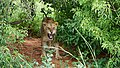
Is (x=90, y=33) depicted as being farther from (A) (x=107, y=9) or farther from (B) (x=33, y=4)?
(B) (x=33, y=4)

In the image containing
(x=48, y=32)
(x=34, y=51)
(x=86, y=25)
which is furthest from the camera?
(x=34, y=51)

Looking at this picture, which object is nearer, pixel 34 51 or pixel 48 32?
pixel 48 32

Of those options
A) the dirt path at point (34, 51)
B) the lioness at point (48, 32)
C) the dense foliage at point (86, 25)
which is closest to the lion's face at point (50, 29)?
the lioness at point (48, 32)

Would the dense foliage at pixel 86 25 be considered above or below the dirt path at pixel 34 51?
above

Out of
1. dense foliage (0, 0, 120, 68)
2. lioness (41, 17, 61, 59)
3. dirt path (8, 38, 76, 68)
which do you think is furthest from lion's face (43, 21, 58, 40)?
dirt path (8, 38, 76, 68)

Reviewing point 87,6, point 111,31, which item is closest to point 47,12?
point 87,6

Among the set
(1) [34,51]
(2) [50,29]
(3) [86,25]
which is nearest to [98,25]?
(3) [86,25]

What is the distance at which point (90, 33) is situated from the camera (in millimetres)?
6848

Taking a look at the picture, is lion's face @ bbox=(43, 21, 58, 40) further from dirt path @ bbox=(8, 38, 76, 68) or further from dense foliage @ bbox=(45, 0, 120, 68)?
dirt path @ bbox=(8, 38, 76, 68)

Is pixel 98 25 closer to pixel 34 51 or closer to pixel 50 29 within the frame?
pixel 50 29

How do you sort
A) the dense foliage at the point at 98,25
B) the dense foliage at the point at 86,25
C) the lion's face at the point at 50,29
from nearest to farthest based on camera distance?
the dense foliage at the point at 86,25 → the dense foliage at the point at 98,25 → the lion's face at the point at 50,29

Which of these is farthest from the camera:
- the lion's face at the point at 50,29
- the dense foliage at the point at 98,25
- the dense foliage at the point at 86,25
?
the lion's face at the point at 50,29

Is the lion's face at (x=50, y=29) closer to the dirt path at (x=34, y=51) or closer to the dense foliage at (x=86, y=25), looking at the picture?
the dense foliage at (x=86, y=25)

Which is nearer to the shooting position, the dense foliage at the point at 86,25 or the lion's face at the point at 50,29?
the dense foliage at the point at 86,25
